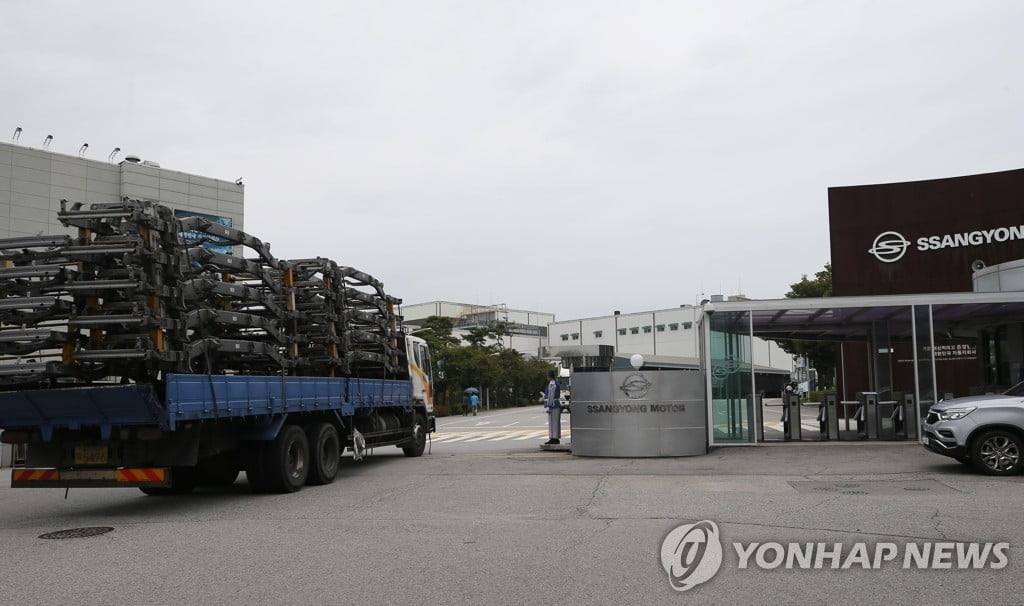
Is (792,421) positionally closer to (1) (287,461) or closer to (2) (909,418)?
(2) (909,418)

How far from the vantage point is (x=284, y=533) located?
9.06 meters

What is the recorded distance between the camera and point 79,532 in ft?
31.4

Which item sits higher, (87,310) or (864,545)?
(87,310)

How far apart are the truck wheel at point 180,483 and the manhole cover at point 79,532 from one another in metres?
3.17

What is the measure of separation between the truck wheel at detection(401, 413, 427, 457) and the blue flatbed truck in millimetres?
4543

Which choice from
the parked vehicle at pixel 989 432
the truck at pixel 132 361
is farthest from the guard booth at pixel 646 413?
the truck at pixel 132 361

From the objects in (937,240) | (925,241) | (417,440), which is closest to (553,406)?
(417,440)

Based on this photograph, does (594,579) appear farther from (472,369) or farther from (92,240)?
(472,369)

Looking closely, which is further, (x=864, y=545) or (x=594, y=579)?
(x=864, y=545)

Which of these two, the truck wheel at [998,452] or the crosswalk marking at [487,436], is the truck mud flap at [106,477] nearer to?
the truck wheel at [998,452]

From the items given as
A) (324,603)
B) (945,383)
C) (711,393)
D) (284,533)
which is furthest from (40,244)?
(945,383)

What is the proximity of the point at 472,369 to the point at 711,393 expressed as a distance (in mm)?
→ 39401

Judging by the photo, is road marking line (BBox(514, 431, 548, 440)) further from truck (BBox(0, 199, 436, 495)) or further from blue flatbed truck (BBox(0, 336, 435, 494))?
truck (BBox(0, 199, 436, 495))

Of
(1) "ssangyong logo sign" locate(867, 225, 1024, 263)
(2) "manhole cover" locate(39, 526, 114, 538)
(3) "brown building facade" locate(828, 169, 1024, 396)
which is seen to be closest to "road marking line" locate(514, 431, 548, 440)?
(3) "brown building facade" locate(828, 169, 1024, 396)
